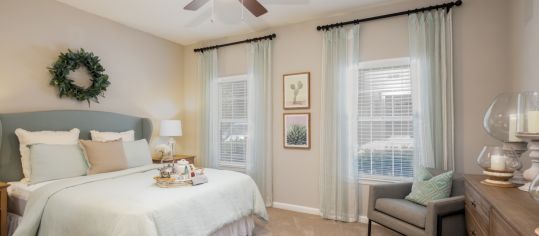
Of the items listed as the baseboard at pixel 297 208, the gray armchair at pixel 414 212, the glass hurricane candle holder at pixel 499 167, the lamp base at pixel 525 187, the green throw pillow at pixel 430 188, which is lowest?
the baseboard at pixel 297 208

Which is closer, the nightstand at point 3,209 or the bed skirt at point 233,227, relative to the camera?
the nightstand at point 3,209

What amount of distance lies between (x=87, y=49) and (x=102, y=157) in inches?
62.4

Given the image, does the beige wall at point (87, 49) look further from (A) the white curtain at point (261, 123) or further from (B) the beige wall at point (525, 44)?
(B) the beige wall at point (525, 44)

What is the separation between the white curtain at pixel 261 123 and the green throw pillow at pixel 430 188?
78.0 inches

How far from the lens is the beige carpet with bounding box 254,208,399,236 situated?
120 inches

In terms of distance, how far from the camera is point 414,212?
7.89ft

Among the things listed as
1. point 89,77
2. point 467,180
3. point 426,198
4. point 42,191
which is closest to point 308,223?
point 426,198

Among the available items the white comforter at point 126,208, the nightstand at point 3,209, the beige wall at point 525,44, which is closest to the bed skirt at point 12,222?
the nightstand at point 3,209

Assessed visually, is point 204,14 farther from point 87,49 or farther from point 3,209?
point 3,209

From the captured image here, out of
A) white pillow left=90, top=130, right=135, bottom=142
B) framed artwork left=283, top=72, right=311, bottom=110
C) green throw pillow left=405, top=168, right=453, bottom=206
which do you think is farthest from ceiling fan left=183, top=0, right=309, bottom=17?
green throw pillow left=405, top=168, right=453, bottom=206

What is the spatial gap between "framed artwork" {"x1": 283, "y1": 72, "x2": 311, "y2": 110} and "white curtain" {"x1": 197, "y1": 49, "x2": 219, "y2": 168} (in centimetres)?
133

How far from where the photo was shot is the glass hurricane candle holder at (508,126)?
73.9 inches

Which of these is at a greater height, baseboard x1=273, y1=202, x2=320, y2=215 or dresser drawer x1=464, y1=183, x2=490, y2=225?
dresser drawer x1=464, y1=183, x2=490, y2=225

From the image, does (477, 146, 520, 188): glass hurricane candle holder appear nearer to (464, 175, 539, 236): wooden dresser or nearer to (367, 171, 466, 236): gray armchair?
(464, 175, 539, 236): wooden dresser
